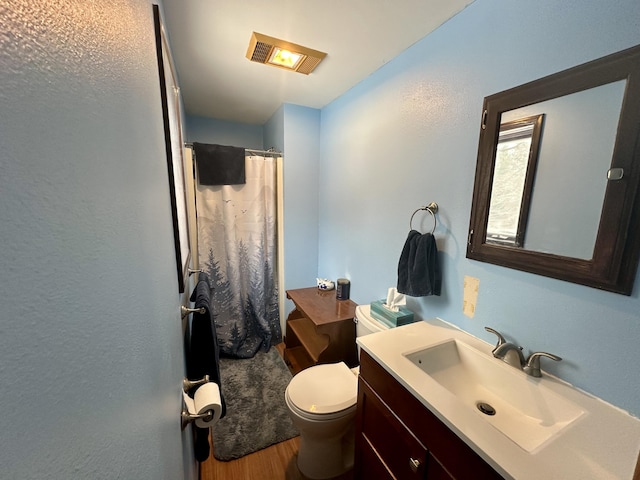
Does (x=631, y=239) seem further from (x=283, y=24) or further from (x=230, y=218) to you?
(x=230, y=218)

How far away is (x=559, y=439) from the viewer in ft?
2.25

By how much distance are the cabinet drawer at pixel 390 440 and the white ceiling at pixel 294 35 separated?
1698mm

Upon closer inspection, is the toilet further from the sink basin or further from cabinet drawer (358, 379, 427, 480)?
the sink basin

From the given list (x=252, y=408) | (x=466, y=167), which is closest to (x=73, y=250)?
(x=466, y=167)

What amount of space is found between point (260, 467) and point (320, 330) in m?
0.80

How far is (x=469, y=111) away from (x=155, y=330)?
1427mm

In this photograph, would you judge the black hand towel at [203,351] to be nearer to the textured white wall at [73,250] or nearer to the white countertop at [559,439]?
the textured white wall at [73,250]

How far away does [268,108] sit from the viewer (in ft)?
A: 7.89

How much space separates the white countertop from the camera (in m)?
0.61

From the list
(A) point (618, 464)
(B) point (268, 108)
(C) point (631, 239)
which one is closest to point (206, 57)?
(B) point (268, 108)

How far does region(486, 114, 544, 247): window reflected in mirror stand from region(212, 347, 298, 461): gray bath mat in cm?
169

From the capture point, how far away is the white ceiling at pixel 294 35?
116 centimetres

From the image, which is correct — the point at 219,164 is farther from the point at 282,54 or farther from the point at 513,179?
the point at 513,179

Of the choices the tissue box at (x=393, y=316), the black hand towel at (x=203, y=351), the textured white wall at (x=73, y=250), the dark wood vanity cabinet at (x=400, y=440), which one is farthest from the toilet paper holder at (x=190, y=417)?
the tissue box at (x=393, y=316)
